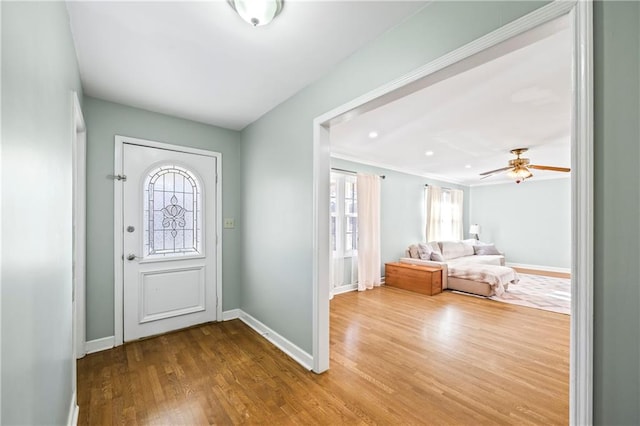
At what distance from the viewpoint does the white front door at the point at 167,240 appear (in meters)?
2.93

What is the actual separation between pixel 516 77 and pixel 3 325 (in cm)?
334

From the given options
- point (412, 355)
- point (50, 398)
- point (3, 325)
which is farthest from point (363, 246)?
point (3, 325)

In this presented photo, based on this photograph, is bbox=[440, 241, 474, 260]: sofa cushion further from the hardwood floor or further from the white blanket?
the hardwood floor

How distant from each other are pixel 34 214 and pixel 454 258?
280 inches

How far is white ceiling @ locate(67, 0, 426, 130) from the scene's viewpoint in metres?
1.64

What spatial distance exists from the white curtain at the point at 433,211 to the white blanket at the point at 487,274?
1.81 m

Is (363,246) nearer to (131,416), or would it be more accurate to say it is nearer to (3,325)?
(131,416)

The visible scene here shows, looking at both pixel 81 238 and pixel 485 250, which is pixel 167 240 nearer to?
pixel 81 238

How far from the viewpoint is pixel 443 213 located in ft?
24.6

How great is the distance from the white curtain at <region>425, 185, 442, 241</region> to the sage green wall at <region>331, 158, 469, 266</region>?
15cm

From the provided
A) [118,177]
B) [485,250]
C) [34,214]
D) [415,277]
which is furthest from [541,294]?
[118,177]

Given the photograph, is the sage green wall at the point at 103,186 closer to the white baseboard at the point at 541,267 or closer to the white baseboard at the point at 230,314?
the white baseboard at the point at 230,314

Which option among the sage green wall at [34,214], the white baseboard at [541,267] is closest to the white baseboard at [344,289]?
the sage green wall at [34,214]

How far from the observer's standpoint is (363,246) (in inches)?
207
